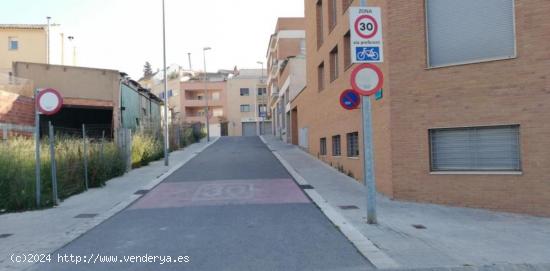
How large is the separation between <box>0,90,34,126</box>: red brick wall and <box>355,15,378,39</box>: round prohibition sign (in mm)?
18969

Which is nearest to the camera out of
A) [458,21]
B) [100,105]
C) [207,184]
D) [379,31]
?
[379,31]

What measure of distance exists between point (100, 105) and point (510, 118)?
19837mm

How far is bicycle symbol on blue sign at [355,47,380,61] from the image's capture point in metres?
9.34

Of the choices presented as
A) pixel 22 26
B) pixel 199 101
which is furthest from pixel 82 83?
pixel 199 101

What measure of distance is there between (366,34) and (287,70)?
29475mm

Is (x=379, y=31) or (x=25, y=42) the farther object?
(x=25, y=42)

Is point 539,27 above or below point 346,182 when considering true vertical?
above

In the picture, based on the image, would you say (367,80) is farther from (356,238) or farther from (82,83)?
(82,83)

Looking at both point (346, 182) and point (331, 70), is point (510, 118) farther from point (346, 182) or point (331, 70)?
point (331, 70)

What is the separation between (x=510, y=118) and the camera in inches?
441

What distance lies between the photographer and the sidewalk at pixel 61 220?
26.4 feet

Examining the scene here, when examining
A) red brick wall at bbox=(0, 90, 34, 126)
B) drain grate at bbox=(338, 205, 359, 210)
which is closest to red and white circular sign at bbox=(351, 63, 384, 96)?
drain grate at bbox=(338, 205, 359, 210)

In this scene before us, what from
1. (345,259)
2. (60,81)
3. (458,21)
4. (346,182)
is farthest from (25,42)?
(345,259)

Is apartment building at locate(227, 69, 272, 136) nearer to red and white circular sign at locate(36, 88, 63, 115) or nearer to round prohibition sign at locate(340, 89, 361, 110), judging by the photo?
round prohibition sign at locate(340, 89, 361, 110)
